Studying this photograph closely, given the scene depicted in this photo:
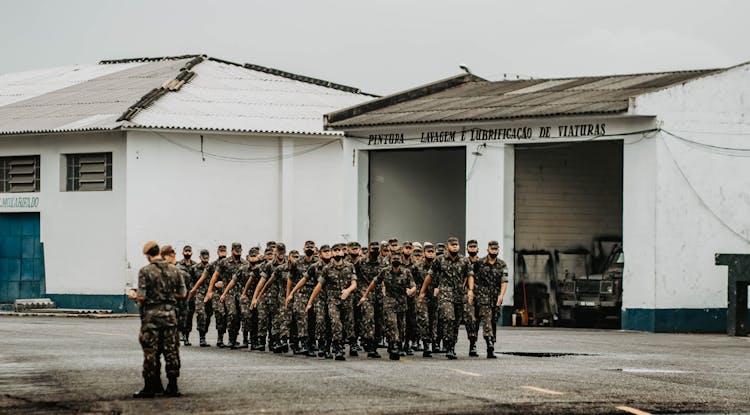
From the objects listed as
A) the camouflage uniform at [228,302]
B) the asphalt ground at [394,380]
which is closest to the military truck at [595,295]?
the asphalt ground at [394,380]

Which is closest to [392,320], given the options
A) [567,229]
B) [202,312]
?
[202,312]

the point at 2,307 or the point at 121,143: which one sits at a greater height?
the point at 121,143

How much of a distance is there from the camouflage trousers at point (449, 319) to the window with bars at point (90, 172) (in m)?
19.8

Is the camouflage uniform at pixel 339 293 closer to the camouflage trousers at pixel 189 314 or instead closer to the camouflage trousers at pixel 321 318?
the camouflage trousers at pixel 321 318

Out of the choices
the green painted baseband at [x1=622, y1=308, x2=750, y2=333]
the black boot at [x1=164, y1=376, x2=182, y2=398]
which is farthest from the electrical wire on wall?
the black boot at [x1=164, y1=376, x2=182, y2=398]

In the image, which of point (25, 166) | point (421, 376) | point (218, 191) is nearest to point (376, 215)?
point (218, 191)

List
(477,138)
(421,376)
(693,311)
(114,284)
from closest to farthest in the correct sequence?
(421,376)
(693,311)
(477,138)
(114,284)

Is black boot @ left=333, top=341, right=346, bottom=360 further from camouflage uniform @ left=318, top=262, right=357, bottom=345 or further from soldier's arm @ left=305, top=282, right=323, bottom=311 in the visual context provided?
soldier's arm @ left=305, top=282, right=323, bottom=311

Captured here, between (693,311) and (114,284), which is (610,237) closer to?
(693,311)

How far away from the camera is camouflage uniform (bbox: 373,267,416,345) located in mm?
22589

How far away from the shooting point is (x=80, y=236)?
132 ft

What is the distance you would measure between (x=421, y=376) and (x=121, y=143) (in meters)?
23.4

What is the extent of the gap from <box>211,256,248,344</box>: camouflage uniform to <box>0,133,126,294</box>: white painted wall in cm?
1400

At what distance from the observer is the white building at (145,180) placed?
131 ft
